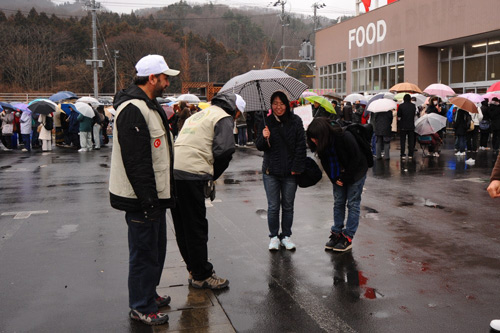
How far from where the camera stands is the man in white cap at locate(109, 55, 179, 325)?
3.72m

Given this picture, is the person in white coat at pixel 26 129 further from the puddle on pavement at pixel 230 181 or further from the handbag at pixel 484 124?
the handbag at pixel 484 124

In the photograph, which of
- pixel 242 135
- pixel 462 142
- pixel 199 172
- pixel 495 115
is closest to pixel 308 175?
pixel 199 172

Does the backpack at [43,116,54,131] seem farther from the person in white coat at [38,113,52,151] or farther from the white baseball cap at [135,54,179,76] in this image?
the white baseball cap at [135,54,179,76]

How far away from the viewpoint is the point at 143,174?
3.72 meters

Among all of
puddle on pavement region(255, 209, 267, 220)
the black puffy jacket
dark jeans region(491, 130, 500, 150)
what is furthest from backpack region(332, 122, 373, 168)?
dark jeans region(491, 130, 500, 150)

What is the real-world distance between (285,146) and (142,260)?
2393 millimetres

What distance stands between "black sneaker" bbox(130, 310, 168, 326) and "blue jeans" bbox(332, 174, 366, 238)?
2692 mm

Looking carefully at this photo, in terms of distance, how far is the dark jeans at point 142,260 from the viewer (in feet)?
12.7

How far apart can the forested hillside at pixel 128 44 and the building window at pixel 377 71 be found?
1264 centimetres

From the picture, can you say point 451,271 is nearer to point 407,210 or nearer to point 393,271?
point 393,271

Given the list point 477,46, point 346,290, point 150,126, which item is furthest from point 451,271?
point 477,46

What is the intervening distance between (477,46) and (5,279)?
26.4m

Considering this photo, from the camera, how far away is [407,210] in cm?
812

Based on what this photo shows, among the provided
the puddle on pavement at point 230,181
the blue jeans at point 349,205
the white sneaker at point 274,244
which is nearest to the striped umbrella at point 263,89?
the blue jeans at point 349,205
